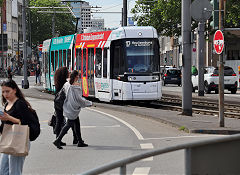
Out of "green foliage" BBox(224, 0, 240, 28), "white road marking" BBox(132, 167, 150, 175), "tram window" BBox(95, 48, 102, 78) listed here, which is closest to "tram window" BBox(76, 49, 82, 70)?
"tram window" BBox(95, 48, 102, 78)

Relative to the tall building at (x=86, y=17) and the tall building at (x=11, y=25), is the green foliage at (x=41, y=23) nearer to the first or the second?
the tall building at (x=11, y=25)

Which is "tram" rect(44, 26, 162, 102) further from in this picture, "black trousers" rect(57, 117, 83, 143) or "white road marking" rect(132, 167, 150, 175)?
"white road marking" rect(132, 167, 150, 175)

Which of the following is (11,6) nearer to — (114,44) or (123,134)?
(114,44)

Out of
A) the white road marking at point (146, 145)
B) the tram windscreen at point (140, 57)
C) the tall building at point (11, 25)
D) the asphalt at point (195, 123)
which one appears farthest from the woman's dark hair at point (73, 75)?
the tall building at point (11, 25)

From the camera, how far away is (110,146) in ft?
40.9

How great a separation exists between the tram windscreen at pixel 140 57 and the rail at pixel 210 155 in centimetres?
1858

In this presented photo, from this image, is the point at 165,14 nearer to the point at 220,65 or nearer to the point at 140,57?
the point at 140,57

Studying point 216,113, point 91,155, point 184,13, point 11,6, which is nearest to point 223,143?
point 91,155

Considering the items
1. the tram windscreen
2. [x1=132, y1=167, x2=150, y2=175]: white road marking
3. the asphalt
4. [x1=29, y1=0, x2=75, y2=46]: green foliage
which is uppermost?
[x1=29, y1=0, x2=75, y2=46]: green foliage

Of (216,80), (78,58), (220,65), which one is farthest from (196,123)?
(216,80)

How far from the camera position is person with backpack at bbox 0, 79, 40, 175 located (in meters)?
6.92

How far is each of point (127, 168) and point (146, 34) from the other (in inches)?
795

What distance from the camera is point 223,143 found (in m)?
5.52

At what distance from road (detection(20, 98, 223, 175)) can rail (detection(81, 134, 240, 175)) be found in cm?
6
